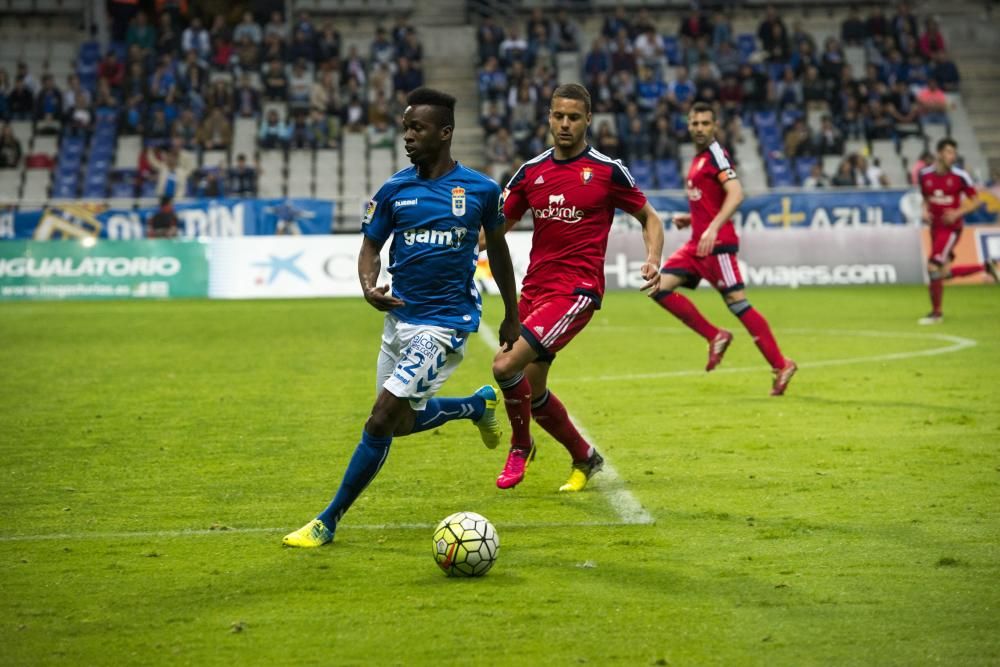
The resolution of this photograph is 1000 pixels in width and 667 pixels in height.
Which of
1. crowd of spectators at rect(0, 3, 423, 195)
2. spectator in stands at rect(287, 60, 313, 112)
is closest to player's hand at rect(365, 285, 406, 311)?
crowd of spectators at rect(0, 3, 423, 195)

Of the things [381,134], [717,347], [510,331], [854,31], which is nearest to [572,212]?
[510,331]

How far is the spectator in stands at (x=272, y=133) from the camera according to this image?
33125 mm

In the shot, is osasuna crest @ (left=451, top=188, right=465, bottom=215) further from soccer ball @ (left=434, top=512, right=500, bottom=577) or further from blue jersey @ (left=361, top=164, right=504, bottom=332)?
soccer ball @ (left=434, top=512, right=500, bottom=577)

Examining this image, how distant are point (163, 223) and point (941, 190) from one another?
16.1 m

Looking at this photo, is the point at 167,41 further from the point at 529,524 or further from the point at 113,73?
the point at 529,524

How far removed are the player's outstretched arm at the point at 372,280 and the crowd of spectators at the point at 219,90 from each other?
85.1 ft

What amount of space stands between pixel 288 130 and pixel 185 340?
16180 millimetres

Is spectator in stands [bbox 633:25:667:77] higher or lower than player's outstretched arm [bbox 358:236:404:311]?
higher

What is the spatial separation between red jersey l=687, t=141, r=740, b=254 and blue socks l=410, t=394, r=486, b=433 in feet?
16.0

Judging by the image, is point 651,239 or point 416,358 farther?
point 651,239

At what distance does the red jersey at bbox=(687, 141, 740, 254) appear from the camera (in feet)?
39.7

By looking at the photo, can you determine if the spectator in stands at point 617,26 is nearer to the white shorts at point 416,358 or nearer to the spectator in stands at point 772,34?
the spectator in stands at point 772,34

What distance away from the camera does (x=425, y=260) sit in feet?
22.2

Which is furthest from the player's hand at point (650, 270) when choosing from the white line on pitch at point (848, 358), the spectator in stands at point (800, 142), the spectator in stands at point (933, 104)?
the spectator in stands at point (933, 104)
